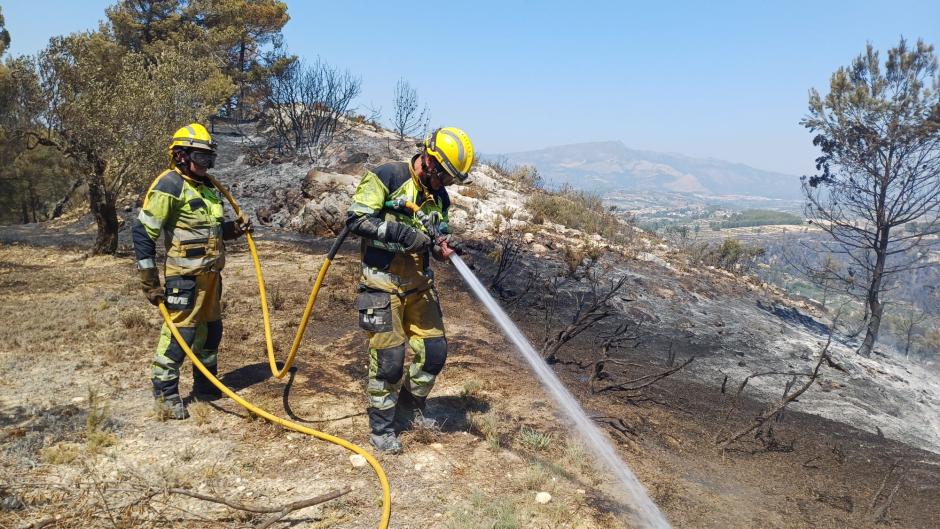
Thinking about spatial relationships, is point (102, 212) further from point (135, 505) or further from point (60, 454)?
point (135, 505)

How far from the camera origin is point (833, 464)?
5.24 metres

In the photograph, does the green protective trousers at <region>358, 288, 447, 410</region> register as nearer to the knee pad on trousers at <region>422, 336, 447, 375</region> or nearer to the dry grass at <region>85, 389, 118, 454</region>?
the knee pad on trousers at <region>422, 336, 447, 375</region>

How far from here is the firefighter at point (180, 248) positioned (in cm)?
420

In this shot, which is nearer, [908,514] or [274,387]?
[908,514]

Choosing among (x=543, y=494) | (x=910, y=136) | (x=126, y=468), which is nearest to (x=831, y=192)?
(x=910, y=136)

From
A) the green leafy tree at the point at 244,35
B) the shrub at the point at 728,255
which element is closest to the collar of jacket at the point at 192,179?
the shrub at the point at 728,255

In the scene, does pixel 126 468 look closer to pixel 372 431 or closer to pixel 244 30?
pixel 372 431

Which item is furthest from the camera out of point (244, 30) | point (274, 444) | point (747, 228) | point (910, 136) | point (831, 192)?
point (747, 228)

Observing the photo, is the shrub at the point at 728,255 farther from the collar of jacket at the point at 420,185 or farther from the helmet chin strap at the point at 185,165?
the helmet chin strap at the point at 185,165

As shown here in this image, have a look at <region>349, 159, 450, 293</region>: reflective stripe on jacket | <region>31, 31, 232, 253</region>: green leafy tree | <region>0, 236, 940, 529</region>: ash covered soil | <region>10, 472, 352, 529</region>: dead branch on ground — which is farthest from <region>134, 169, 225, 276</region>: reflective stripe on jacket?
<region>31, 31, 232, 253</region>: green leafy tree

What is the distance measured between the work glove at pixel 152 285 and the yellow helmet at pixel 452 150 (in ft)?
7.93

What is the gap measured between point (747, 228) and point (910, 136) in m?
104

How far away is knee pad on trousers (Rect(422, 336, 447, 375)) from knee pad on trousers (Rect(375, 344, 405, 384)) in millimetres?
243

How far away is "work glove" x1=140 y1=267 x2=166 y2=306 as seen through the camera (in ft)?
13.6
